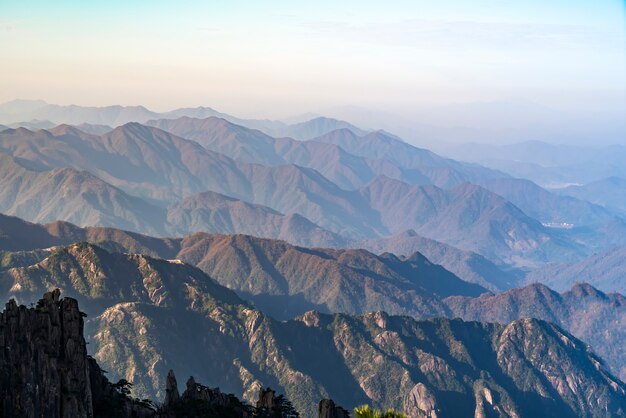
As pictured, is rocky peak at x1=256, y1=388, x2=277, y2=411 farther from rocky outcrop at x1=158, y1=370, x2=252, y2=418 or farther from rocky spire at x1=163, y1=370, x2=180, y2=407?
rocky spire at x1=163, y1=370, x2=180, y2=407

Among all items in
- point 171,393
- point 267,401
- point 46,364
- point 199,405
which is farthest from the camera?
point 171,393

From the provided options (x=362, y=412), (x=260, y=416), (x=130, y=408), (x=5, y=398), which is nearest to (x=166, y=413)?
(x=130, y=408)

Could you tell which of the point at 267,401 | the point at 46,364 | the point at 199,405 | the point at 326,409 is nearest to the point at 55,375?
the point at 46,364

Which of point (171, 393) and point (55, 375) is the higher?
point (55, 375)

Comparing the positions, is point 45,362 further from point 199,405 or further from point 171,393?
point 171,393

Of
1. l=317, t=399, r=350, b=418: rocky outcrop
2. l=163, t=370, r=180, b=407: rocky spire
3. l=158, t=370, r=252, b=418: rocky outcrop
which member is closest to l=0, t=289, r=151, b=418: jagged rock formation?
l=158, t=370, r=252, b=418: rocky outcrop

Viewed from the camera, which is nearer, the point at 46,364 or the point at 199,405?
the point at 46,364

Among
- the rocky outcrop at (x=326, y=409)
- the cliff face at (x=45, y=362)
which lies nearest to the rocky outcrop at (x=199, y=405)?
the cliff face at (x=45, y=362)

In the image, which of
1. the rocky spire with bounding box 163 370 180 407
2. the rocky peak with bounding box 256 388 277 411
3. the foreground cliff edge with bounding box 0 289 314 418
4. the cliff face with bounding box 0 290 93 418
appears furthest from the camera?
the rocky spire with bounding box 163 370 180 407

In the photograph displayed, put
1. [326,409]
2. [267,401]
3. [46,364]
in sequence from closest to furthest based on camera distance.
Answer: [326,409] < [46,364] < [267,401]

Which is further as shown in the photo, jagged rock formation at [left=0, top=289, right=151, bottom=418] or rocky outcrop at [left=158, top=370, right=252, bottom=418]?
rocky outcrop at [left=158, top=370, right=252, bottom=418]
